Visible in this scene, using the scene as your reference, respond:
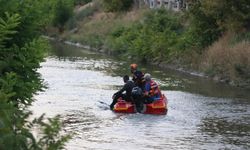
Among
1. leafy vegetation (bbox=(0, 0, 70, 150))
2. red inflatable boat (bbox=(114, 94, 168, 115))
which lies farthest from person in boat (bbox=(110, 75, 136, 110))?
leafy vegetation (bbox=(0, 0, 70, 150))

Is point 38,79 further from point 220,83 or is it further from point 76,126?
point 220,83

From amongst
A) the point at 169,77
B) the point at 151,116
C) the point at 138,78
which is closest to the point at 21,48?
the point at 151,116

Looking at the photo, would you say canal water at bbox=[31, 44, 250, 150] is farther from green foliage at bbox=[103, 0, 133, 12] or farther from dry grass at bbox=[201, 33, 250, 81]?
green foliage at bbox=[103, 0, 133, 12]

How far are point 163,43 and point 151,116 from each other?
20.9m

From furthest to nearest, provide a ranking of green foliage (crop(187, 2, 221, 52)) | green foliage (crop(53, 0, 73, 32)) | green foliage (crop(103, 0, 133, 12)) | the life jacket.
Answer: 1. green foliage (crop(53, 0, 73, 32))
2. green foliage (crop(103, 0, 133, 12))
3. green foliage (crop(187, 2, 221, 52))
4. the life jacket

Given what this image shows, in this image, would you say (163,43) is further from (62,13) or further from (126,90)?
(62,13)

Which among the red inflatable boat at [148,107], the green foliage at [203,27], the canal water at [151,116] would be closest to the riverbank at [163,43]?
the green foliage at [203,27]

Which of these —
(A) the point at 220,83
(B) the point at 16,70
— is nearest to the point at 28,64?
(B) the point at 16,70

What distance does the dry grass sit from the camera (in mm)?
33281

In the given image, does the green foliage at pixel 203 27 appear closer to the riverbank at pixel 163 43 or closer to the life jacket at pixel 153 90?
the riverbank at pixel 163 43

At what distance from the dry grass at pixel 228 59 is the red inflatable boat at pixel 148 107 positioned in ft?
35.7

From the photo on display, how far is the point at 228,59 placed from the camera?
34906mm

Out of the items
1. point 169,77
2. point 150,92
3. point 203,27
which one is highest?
point 203,27

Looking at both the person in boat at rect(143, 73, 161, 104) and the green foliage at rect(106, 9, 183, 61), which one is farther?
the green foliage at rect(106, 9, 183, 61)
